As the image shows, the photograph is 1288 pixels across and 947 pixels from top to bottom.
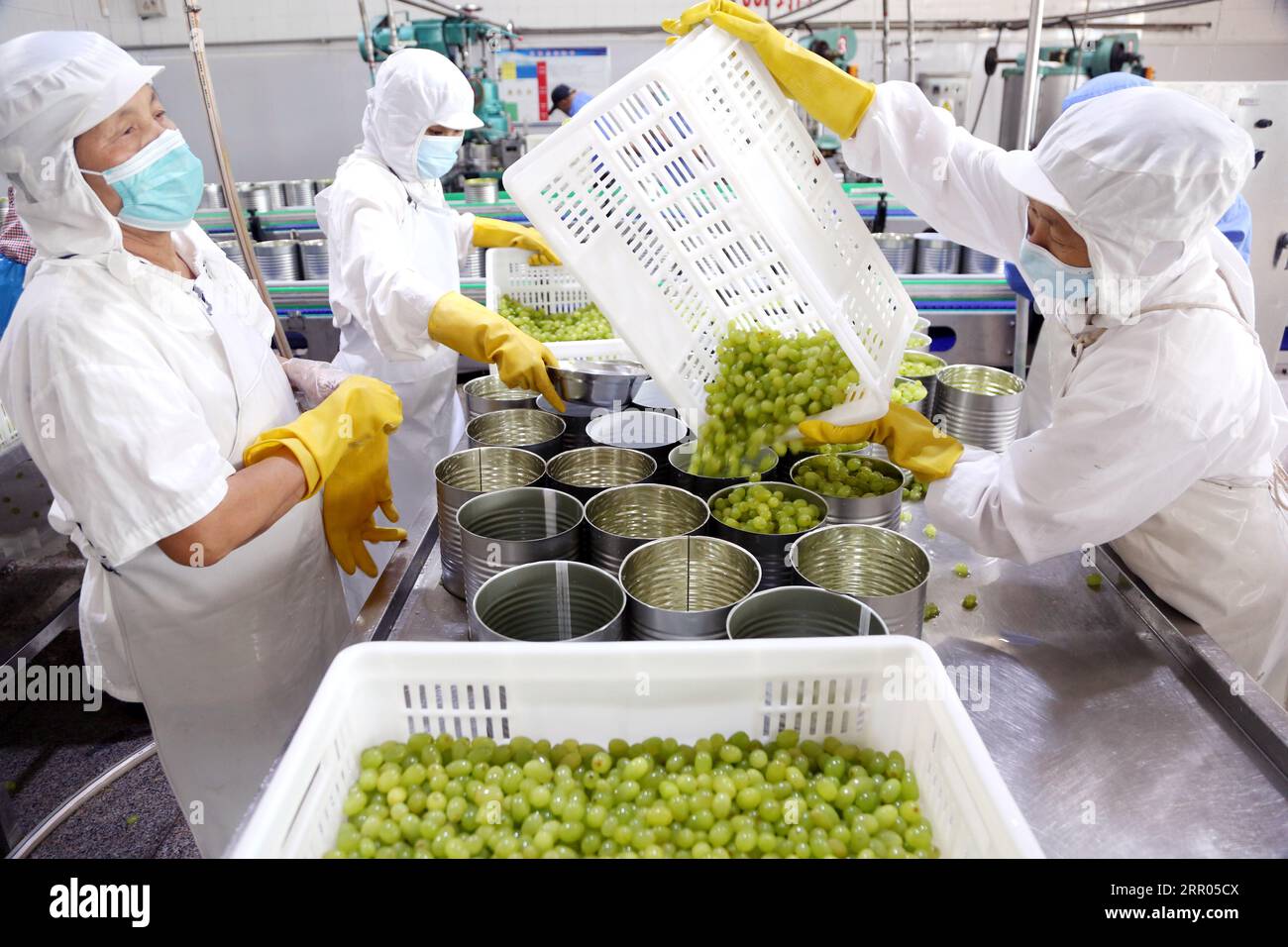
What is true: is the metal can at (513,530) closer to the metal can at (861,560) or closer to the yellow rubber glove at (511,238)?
the metal can at (861,560)

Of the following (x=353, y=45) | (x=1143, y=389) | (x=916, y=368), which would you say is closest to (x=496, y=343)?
(x=916, y=368)

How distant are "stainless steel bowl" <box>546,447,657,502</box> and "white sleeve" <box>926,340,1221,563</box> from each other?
660 mm

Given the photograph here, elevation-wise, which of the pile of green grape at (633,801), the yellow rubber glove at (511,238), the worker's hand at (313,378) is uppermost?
the yellow rubber glove at (511,238)

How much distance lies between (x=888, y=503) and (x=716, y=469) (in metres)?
0.34

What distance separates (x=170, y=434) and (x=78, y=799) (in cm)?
190

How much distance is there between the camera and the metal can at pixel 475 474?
1.58m

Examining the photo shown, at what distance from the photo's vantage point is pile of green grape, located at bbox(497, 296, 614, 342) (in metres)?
2.92

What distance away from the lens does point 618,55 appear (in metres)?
7.29

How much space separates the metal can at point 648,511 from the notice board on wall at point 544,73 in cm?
647

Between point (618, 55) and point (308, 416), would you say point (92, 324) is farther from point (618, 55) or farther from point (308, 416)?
point (618, 55)

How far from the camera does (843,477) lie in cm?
172

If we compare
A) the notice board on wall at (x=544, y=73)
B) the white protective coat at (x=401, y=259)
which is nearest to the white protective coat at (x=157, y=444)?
the white protective coat at (x=401, y=259)

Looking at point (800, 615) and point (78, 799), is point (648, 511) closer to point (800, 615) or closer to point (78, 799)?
point (800, 615)

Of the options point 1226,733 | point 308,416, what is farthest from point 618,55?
point 1226,733
